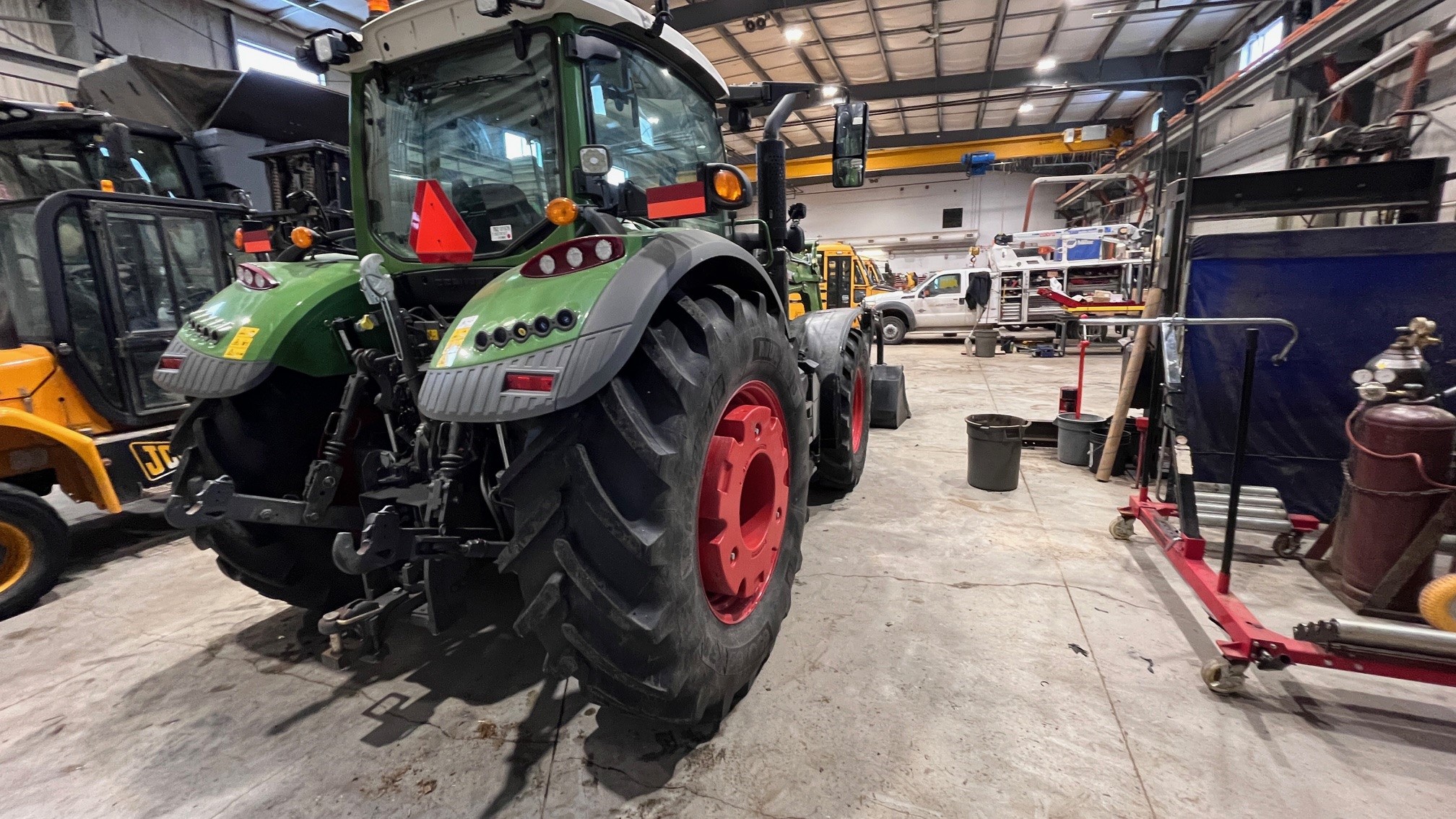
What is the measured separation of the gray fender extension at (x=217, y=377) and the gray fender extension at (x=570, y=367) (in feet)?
2.80

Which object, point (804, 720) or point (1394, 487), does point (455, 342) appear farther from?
point (1394, 487)

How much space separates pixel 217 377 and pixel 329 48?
113cm

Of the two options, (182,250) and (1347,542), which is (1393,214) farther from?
(182,250)

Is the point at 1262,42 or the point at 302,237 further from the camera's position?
the point at 1262,42

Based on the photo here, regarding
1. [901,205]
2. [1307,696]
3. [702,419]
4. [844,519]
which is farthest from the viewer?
[901,205]

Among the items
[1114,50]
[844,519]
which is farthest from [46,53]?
[1114,50]

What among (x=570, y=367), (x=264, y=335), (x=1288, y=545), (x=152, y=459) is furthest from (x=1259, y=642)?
(x=152, y=459)

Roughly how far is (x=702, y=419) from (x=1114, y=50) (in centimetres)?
1357

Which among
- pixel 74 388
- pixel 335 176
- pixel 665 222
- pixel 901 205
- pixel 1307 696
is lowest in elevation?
pixel 1307 696

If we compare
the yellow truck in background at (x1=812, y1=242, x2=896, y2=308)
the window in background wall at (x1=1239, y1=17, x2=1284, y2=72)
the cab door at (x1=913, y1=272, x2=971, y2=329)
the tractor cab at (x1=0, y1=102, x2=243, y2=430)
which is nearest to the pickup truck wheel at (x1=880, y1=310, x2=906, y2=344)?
the cab door at (x1=913, y1=272, x2=971, y2=329)

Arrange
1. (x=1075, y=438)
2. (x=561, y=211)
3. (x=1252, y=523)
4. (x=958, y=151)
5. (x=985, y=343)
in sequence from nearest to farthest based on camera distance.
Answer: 1. (x=561, y=211)
2. (x=1252, y=523)
3. (x=1075, y=438)
4. (x=985, y=343)
5. (x=958, y=151)

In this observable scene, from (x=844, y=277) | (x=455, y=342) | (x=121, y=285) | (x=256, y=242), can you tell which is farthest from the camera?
(x=844, y=277)

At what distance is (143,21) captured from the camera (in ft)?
28.3

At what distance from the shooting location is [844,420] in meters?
3.53
